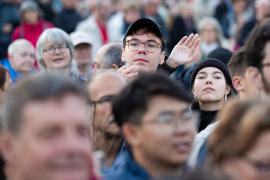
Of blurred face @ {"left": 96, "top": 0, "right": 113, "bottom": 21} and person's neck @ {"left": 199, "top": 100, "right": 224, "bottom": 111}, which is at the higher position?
blurred face @ {"left": 96, "top": 0, "right": 113, "bottom": 21}

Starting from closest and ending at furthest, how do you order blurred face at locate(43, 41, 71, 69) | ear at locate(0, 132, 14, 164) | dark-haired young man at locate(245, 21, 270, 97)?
1. ear at locate(0, 132, 14, 164)
2. dark-haired young man at locate(245, 21, 270, 97)
3. blurred face at locate(43, 41, 71, 69)

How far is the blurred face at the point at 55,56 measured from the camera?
5.14 metres

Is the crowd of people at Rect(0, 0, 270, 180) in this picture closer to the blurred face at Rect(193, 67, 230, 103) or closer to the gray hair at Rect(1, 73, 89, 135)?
the gray hair at Rect(1, 73, 89, 135)

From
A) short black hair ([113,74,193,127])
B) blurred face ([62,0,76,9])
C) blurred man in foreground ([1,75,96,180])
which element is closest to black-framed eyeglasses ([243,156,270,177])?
short black hair ([113,74,193,127])

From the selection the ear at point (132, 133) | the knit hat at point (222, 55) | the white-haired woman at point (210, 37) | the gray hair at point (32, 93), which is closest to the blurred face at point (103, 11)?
the white-haired woman at point (210, 37)

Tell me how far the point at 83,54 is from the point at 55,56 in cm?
111

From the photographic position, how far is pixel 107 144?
9.38ft

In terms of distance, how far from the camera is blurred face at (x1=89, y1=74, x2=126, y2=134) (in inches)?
109

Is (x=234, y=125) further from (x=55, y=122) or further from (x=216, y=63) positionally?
(x=216, y=63)

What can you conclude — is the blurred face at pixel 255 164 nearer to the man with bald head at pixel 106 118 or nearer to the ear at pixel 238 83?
the man with bald head at pixel 106 118

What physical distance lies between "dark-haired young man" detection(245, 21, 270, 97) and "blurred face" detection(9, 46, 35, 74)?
174 inches

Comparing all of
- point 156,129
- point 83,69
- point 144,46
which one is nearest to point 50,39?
point 83,69

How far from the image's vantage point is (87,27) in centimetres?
792

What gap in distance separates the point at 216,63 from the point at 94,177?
2834mm
